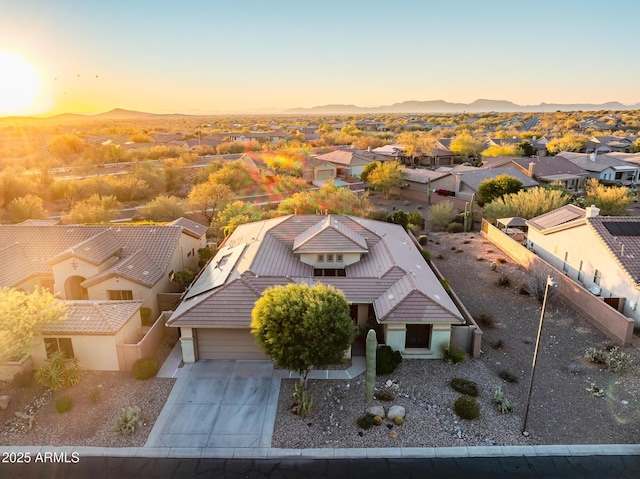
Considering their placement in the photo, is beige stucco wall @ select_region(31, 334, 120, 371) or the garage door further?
the garage door

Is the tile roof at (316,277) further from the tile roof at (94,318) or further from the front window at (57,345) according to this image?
the front window at (57,345)

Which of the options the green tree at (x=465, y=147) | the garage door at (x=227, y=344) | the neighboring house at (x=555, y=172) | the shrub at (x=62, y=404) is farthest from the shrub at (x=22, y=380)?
the green tree at (x=465, y=147)

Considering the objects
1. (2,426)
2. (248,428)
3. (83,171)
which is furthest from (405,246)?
(83,171)

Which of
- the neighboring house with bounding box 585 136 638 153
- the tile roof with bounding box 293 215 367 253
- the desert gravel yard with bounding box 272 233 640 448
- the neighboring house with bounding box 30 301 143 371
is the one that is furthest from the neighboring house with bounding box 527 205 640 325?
the neighboring house with bounding box 585 136 638 153

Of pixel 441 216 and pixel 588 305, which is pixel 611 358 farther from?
pixel 441 216

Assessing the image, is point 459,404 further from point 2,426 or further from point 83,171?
point 83,171

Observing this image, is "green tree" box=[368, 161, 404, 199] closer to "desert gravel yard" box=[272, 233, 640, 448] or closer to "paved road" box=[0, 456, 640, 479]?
"desert gravel yard" box=[272, 233, 640, 448]

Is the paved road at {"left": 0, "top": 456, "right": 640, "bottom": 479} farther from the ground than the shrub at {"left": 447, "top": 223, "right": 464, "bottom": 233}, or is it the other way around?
the shrub at {"left": 447, "top": 223, "right": 464, "bottom": 233}

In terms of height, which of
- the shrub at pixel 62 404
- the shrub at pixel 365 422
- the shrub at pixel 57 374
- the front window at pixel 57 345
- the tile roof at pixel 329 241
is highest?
the tile roof at pixel 329 241
